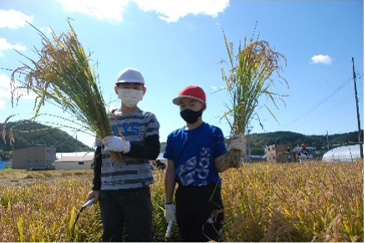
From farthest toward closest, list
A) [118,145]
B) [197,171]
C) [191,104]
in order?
1. [191,104]
2. [197,171]
3. [118,145]

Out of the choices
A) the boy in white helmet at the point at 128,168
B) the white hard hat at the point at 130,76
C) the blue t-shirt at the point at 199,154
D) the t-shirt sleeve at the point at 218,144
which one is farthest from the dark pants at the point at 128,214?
the white hard hat at the point at 130,76

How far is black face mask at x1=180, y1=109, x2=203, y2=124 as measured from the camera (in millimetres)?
2703

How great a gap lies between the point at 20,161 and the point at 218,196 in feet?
256

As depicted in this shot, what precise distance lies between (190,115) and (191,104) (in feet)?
0.34

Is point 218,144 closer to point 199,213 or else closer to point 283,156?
point 199,213

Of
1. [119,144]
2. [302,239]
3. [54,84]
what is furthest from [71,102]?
[302,239]

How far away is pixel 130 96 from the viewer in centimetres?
262

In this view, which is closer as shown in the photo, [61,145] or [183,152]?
[183,152]

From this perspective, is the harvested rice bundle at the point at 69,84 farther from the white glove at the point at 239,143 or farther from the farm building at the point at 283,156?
the farm building at the point at 283,156

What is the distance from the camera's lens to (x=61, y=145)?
87.4 metres

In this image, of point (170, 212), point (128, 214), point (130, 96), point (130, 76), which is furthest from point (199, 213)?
point (130, 76)

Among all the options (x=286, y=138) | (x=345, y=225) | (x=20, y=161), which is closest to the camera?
(x=345, y=225)

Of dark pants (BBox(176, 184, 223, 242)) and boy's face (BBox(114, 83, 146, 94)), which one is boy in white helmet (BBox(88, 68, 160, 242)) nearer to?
boy's face (BBox(114, 83, 146, 94))

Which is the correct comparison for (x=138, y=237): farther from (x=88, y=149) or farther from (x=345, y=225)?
(x=345, y=225)
